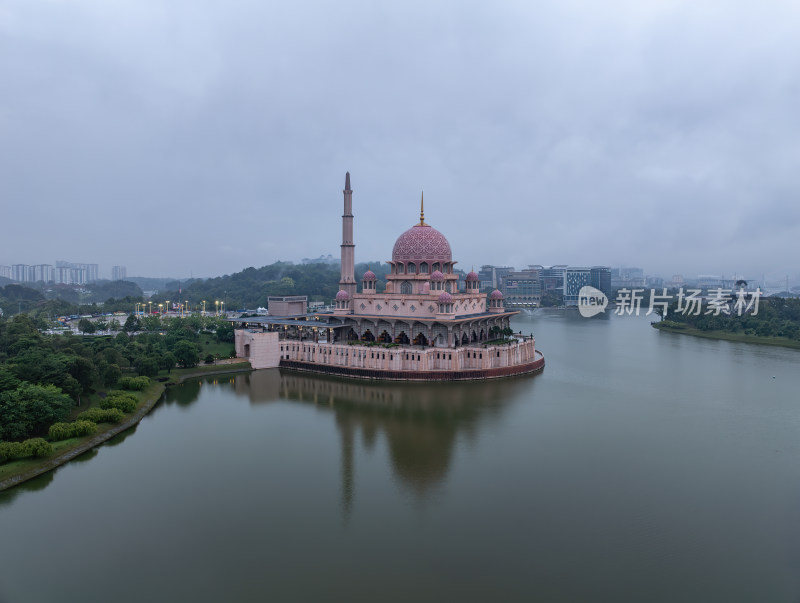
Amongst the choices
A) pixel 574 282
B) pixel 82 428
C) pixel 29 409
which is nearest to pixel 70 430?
pixel 82 428

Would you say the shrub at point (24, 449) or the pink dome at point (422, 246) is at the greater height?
the pink dome at point (422, 246)

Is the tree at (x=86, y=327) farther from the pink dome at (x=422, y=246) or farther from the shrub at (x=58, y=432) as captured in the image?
the shrub at (x=58, y=432)

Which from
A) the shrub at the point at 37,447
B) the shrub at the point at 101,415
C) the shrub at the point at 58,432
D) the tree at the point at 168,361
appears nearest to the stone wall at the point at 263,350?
the tree at the point at 168,361

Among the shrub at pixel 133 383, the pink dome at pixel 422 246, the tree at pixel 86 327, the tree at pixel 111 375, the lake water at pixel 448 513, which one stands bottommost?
the lake water at pixel 448 513

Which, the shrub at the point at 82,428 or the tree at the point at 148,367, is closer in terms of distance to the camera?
the shrub at the point at 82,428

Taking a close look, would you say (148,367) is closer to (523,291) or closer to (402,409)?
(402,409)

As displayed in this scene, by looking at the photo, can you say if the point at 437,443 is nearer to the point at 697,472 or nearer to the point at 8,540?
the point at 697,472
